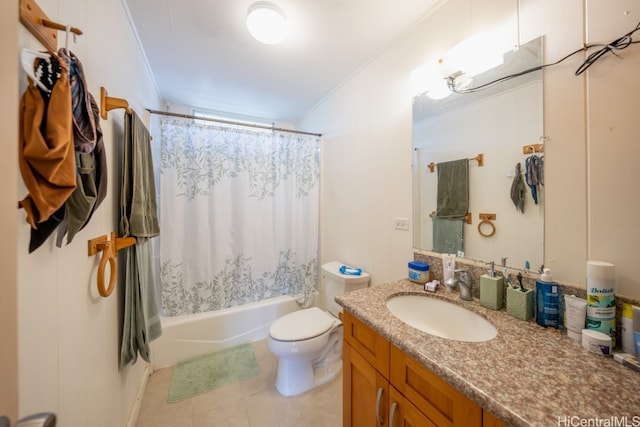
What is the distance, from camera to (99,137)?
767mm

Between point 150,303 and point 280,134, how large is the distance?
67.6 inches

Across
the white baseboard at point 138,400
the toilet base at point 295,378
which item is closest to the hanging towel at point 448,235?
the toilet base at point 295,378

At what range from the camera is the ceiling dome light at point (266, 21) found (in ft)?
4.02

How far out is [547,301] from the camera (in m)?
0.81

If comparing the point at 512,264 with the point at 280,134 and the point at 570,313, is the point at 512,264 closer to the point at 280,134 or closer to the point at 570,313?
the point at 570,313

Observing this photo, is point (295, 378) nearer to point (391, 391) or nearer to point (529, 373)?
point (391, 391)

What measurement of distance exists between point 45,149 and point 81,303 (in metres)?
0.65

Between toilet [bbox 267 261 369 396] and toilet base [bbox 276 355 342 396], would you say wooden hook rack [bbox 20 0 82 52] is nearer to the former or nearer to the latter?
toilet [bbox 267 261 369 396]

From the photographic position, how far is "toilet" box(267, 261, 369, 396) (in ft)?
4.84

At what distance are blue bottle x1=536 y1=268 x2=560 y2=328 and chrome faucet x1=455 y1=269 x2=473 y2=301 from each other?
24 centimetres

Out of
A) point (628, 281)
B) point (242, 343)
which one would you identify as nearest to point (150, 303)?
point (242, 343)

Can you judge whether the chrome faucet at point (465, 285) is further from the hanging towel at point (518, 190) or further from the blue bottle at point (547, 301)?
the hanging towel at point (518, 190)

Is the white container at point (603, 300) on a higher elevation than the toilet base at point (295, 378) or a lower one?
higher

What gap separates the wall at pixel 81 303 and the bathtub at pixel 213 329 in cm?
39
